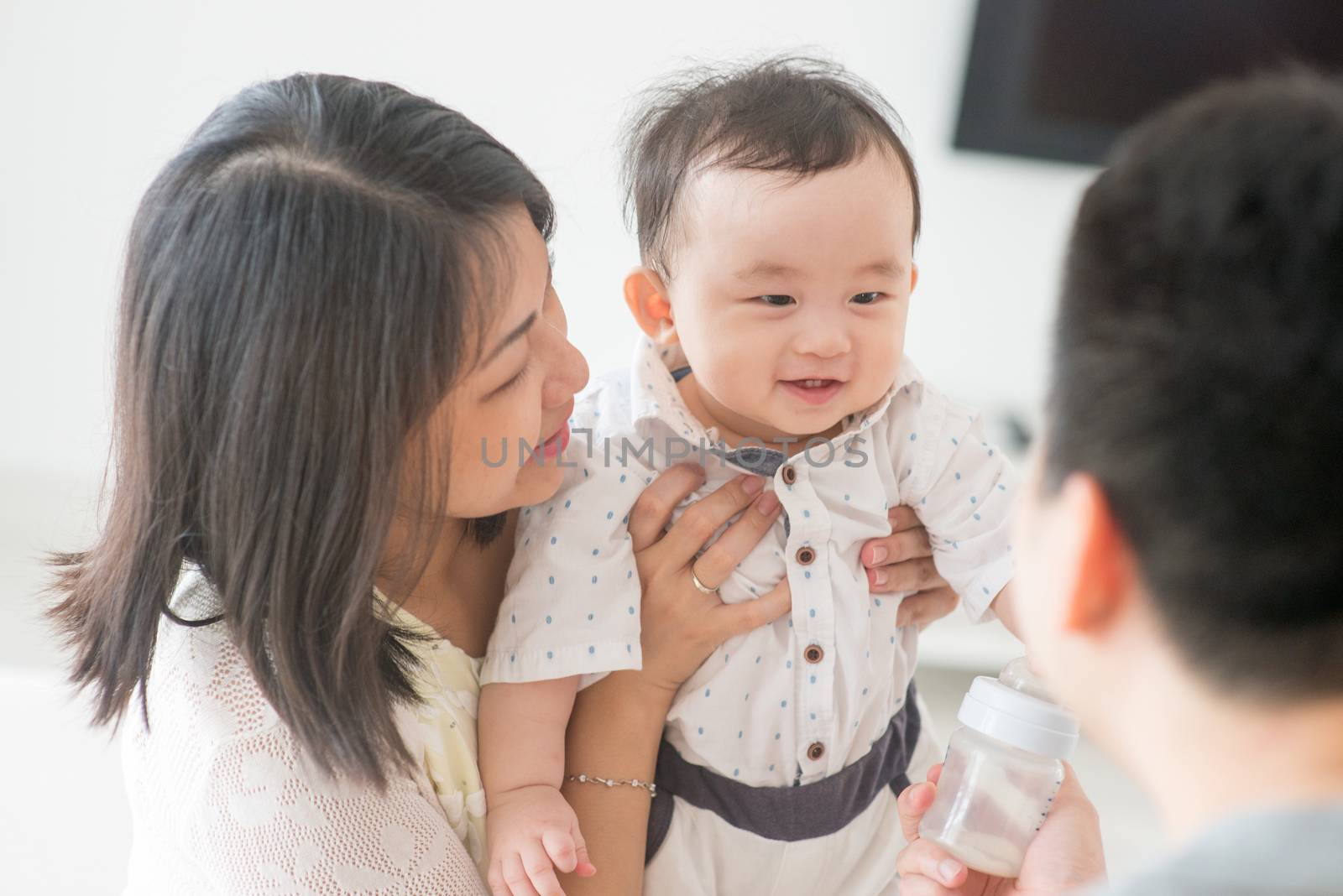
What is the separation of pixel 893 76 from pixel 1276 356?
225cm

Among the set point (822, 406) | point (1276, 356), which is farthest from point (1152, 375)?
point (822, 406)

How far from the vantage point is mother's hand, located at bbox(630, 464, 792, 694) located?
1.19 metres

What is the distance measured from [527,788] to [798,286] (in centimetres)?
56

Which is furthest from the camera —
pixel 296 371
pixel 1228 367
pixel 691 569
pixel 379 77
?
pixel 379 77

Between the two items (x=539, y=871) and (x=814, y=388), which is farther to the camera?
(x=814, y=388)

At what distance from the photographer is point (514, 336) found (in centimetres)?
99

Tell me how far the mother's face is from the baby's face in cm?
18

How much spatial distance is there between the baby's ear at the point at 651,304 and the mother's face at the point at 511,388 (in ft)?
0.72

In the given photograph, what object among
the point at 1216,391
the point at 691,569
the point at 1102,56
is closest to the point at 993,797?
the point at 691,569

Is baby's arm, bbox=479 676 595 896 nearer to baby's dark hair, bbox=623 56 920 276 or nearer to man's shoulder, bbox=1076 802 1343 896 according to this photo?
baby's dark hair, bbox=623 56 920 276

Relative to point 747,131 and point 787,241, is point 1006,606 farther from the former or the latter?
point 747,131

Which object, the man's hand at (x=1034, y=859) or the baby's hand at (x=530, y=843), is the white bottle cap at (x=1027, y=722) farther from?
the baby's hand at (x=530, y=843)

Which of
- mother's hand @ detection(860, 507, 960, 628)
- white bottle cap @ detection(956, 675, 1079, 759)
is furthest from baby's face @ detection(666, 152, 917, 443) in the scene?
white bottle cap @ detection(956, 675, 1079, 759)

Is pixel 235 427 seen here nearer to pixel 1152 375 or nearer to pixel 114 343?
pixel 114 343
